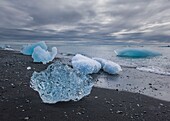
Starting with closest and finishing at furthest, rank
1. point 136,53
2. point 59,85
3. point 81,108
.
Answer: point 81,108, point 59,85, point 136,53

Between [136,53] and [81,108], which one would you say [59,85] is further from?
[136,53]

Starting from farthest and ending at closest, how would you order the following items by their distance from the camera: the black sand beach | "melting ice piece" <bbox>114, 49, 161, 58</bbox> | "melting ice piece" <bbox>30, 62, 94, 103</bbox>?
"melting ice piece" <bbox>114, 49, 161, 58</bbox> → "melting ice piece" <bbox>30, 62, 94, 103</bbox> → the black sand beach

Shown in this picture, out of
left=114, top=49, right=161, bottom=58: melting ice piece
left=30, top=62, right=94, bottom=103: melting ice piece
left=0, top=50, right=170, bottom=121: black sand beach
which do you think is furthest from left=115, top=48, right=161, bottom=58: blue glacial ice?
left=30, top=62, right=94, bottom=103: melting ice piece

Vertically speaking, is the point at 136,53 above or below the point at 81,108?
below

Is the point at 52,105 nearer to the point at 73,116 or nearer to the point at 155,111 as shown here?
the point at 73,116

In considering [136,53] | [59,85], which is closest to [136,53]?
[136,53]

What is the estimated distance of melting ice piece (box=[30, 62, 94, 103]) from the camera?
167 inches

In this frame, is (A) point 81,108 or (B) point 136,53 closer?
(A) point 81,108

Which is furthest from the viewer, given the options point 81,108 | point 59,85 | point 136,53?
point 136,53

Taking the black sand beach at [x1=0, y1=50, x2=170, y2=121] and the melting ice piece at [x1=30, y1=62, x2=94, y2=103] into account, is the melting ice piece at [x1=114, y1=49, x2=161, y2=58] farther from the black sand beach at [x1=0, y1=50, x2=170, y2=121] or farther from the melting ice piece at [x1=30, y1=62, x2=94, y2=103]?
the melting ice piece at [x1=30, y1=62, x2=94, y2=103]

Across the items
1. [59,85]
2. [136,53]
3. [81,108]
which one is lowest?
[136,53]

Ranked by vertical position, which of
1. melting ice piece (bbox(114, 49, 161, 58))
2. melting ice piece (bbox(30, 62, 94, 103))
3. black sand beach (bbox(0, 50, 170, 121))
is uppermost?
melting ice piece (bbox(30, 62, 94, 103))

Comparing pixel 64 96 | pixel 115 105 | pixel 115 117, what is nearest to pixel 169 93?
pixel 115 105

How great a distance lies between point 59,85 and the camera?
4.37 meters
